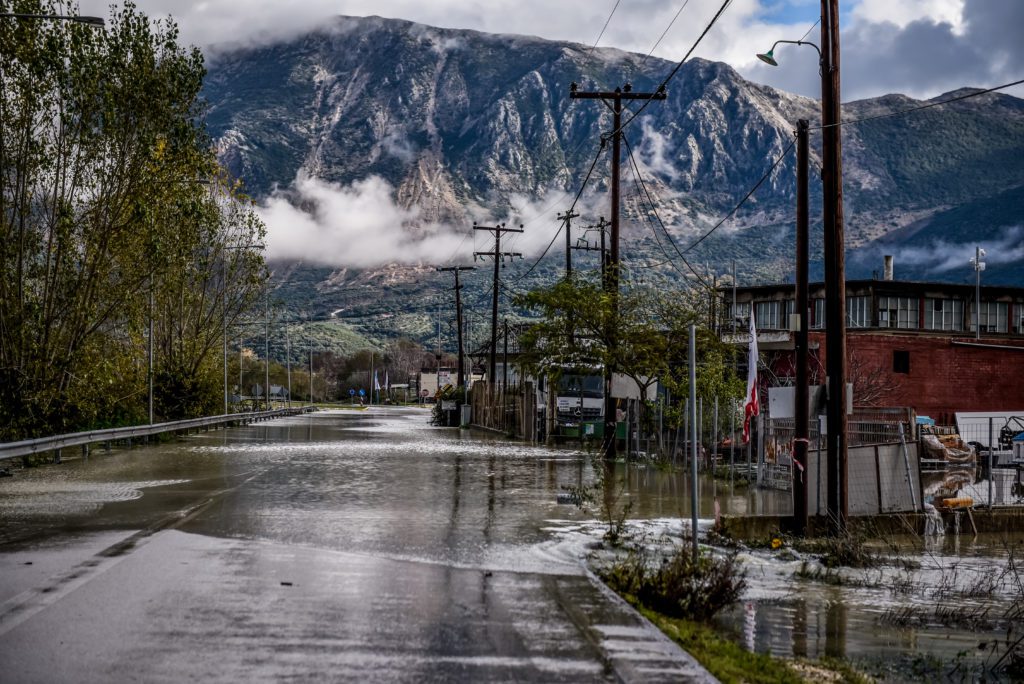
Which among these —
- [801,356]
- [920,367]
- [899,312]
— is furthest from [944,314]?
[801,356]

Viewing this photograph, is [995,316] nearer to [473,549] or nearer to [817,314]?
[817,314]

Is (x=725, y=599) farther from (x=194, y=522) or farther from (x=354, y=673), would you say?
(x=194, y=522)

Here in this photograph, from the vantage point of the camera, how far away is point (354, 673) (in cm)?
698

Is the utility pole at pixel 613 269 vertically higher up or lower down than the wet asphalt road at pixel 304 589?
higher up

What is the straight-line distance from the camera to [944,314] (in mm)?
81688

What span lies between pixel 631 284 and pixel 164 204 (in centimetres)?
1418

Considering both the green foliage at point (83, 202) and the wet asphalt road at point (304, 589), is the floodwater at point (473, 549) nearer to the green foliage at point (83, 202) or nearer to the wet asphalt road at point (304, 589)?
the wet asphalt road at point (304, 589)

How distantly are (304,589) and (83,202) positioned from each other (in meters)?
23.7

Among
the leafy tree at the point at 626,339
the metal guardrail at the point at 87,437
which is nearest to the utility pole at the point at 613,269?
the leafy tree at the point at 626,339

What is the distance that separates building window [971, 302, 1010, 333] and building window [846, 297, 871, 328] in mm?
10734

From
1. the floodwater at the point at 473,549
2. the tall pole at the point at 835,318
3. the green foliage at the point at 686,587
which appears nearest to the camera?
the floodwater at the point at 473,549

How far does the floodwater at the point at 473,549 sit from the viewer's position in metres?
9.38

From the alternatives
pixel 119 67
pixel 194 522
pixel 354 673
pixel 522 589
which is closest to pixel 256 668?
pixel 354 673

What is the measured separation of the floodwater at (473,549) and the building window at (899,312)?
57.9 meters
